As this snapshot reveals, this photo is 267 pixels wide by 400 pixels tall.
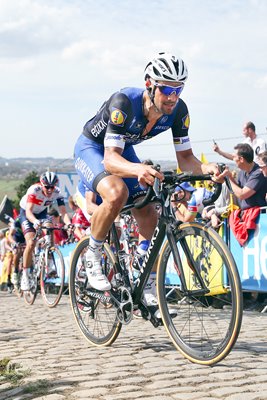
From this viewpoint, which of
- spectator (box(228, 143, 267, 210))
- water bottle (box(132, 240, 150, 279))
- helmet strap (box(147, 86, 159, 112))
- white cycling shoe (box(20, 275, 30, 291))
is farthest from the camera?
white cycling shoe (box(20, 275, 30, 291))

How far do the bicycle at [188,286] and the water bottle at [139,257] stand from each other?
0.09m

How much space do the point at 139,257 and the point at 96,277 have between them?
0.48 m

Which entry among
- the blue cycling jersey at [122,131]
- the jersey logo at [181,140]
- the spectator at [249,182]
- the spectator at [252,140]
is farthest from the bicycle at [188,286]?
the spectator at [252,140]

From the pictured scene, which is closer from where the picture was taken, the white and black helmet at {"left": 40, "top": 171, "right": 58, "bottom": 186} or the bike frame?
the bike frame

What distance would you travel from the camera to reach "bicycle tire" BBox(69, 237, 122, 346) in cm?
631

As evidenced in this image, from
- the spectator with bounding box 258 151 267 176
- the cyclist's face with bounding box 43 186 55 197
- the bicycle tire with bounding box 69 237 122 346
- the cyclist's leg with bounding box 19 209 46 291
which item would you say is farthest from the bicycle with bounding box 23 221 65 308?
the bicycle tire with bounding box 69 237 122 346

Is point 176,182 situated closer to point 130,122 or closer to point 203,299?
point 130,122

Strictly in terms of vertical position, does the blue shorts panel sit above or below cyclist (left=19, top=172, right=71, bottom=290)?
below

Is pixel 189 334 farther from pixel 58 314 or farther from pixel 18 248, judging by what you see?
pixel 18 248

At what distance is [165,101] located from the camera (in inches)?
223

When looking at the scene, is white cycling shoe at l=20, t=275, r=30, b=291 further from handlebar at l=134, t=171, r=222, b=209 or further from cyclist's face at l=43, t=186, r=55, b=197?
handlebar at l=134, t=171, r=222, b=209

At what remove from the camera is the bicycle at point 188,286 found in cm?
484

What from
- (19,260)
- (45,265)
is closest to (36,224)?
(45,265)

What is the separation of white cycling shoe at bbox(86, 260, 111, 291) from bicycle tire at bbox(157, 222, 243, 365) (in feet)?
2.59
